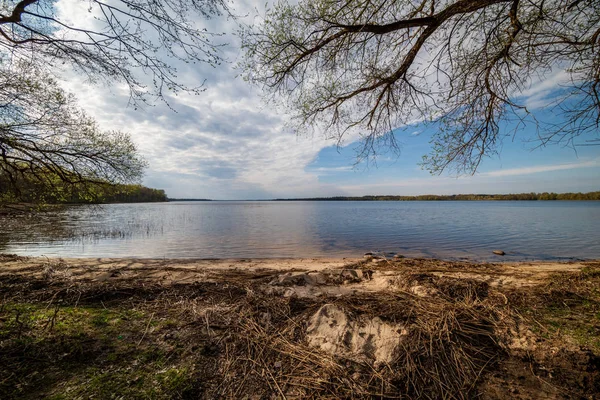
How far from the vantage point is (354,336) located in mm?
2781

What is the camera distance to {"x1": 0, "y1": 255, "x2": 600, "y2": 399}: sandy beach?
2.12m

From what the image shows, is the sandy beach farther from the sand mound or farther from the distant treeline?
the distant treeline

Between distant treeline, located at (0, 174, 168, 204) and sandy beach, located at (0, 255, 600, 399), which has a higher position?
Answer: distant treeline, located at (0, 174, 168, 204)

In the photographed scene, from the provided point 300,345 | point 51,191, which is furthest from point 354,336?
point 51,191

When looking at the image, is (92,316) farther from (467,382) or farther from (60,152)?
(60,152)

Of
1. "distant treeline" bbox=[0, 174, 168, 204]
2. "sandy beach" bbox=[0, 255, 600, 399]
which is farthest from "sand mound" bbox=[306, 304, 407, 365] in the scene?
"distant treeline" bbox=[0, 174, 168, 204]

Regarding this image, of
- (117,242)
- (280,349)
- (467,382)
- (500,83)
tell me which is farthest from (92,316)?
(117,242)

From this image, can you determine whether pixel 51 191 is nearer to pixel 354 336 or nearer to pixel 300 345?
pixel 300 345

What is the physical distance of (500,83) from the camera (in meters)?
5.61

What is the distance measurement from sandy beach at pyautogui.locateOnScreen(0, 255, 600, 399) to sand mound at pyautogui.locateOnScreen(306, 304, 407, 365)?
15 millimetres

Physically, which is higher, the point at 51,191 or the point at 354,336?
the point at 51,191

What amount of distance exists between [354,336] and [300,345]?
0.65 meters

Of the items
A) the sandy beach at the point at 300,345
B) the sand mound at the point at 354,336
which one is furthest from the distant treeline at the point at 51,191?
the sand mound at the point at 354,336

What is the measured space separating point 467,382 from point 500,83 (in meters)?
6.52
